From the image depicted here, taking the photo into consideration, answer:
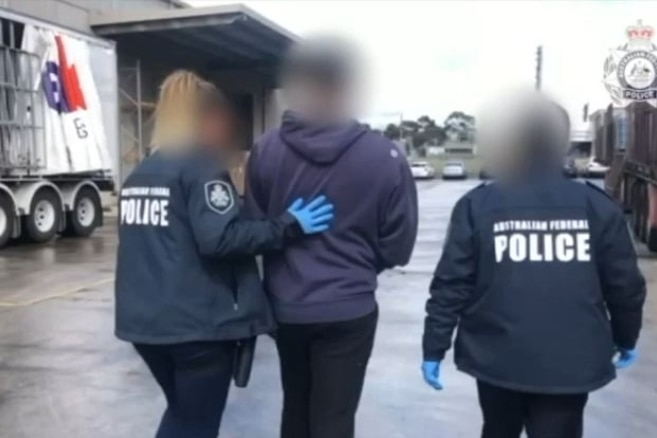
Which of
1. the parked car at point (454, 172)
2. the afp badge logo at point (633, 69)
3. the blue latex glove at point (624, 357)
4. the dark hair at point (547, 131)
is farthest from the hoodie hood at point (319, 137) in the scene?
the parked car at point (454, 172)

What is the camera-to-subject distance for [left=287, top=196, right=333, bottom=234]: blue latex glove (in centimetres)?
325

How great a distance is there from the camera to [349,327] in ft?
10.9

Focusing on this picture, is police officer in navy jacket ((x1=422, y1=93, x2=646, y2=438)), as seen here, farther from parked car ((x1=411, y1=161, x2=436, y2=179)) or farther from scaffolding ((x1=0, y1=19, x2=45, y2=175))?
parked car ((x1=411, y1=161, x2=436, y2=179))

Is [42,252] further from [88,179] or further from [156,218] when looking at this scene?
[156,218]

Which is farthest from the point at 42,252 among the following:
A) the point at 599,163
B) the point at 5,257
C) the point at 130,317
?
the point at 599,163

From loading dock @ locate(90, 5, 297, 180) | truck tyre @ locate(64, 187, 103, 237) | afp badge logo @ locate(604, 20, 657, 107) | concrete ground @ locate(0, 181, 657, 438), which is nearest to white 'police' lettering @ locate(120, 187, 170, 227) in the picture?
concrete ground @ locate(0, 181, 657, 438)

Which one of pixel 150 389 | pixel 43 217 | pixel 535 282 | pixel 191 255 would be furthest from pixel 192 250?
pixel 43 217

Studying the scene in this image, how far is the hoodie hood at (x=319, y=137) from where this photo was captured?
3297 millimetres

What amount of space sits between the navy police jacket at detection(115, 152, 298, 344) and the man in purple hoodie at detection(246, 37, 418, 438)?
0.14 meters

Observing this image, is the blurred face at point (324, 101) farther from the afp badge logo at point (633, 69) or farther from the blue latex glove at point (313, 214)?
the afp badge logo at point (633, 69)

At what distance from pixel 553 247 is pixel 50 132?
47.9 ft

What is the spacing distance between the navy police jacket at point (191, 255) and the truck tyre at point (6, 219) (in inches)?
510

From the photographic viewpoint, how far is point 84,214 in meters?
18.0

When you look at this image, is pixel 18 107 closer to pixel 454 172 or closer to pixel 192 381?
pixel 192 381
